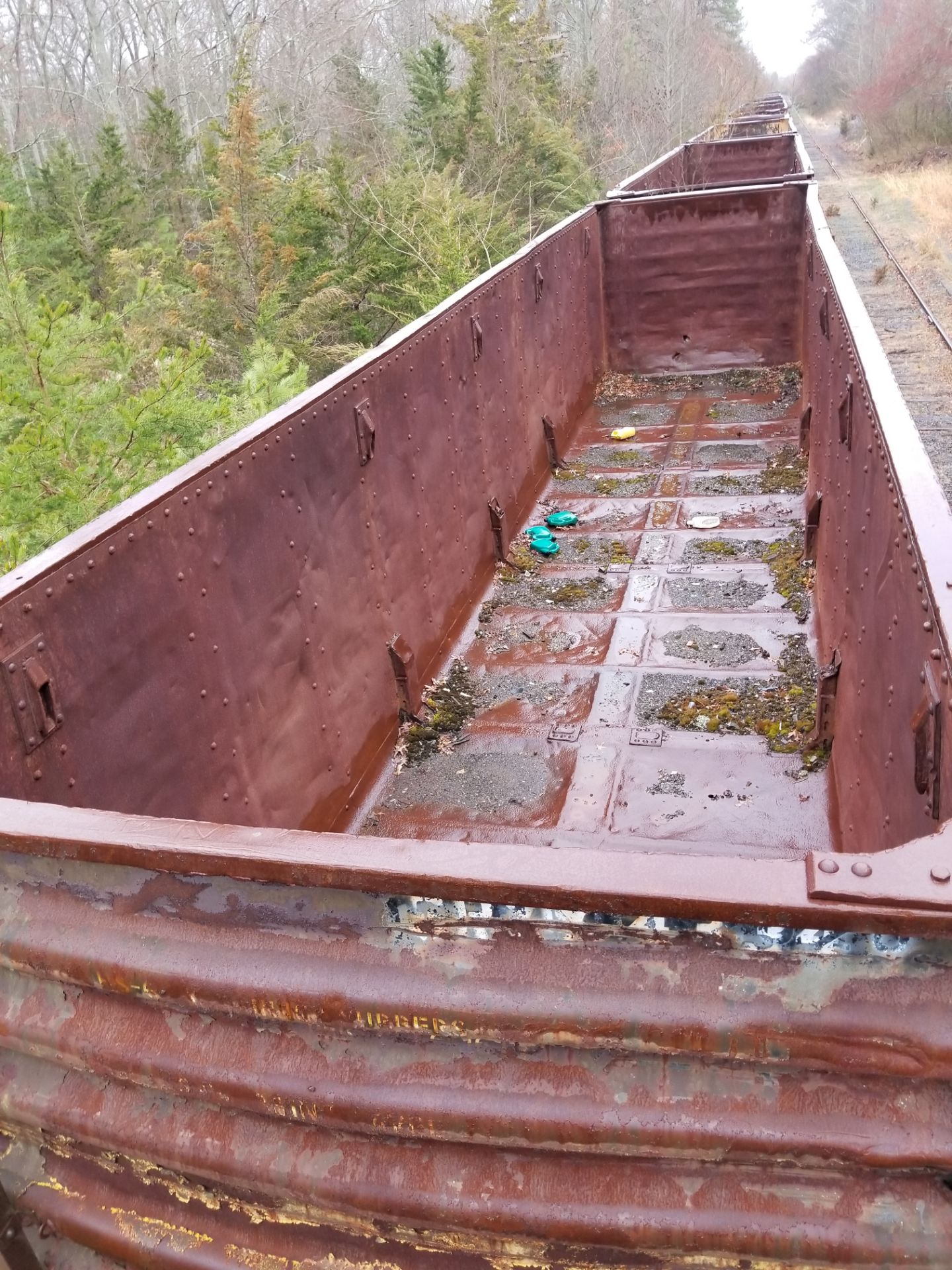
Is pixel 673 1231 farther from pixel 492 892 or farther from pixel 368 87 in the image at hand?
pixel 368 87

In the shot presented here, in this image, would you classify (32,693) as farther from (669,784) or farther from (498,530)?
(498,530)

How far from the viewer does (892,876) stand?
3.90 feet

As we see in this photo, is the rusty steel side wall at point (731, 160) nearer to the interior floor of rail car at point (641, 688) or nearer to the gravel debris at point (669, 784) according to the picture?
the interior floor of rail car at point (641, 688)

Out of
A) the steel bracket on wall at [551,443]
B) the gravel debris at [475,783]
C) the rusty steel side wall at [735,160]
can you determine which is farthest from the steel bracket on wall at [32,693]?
the rusty steel side wall at [735,160]

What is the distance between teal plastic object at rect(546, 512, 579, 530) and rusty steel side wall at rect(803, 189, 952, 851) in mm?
1936

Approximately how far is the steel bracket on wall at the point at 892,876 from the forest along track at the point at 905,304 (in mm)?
1584

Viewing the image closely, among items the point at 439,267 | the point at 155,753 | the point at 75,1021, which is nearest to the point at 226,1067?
the point at 75,1021

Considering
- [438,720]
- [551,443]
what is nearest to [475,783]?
[438,720]

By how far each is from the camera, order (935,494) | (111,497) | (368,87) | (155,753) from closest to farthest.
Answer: (935,494) → (155,753) → (111,497) → (368,87)

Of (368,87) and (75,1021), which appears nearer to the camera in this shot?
(75,1021)

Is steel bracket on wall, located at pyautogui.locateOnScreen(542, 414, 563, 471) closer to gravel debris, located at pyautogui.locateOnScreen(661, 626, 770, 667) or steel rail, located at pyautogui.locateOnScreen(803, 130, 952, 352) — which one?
gravel debris, located at pyautogui.locateOnScreen(661, 626, 770, 667)

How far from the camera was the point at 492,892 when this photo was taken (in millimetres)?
1286

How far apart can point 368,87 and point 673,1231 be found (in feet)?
90.6

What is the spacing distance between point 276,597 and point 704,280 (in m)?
7.05
